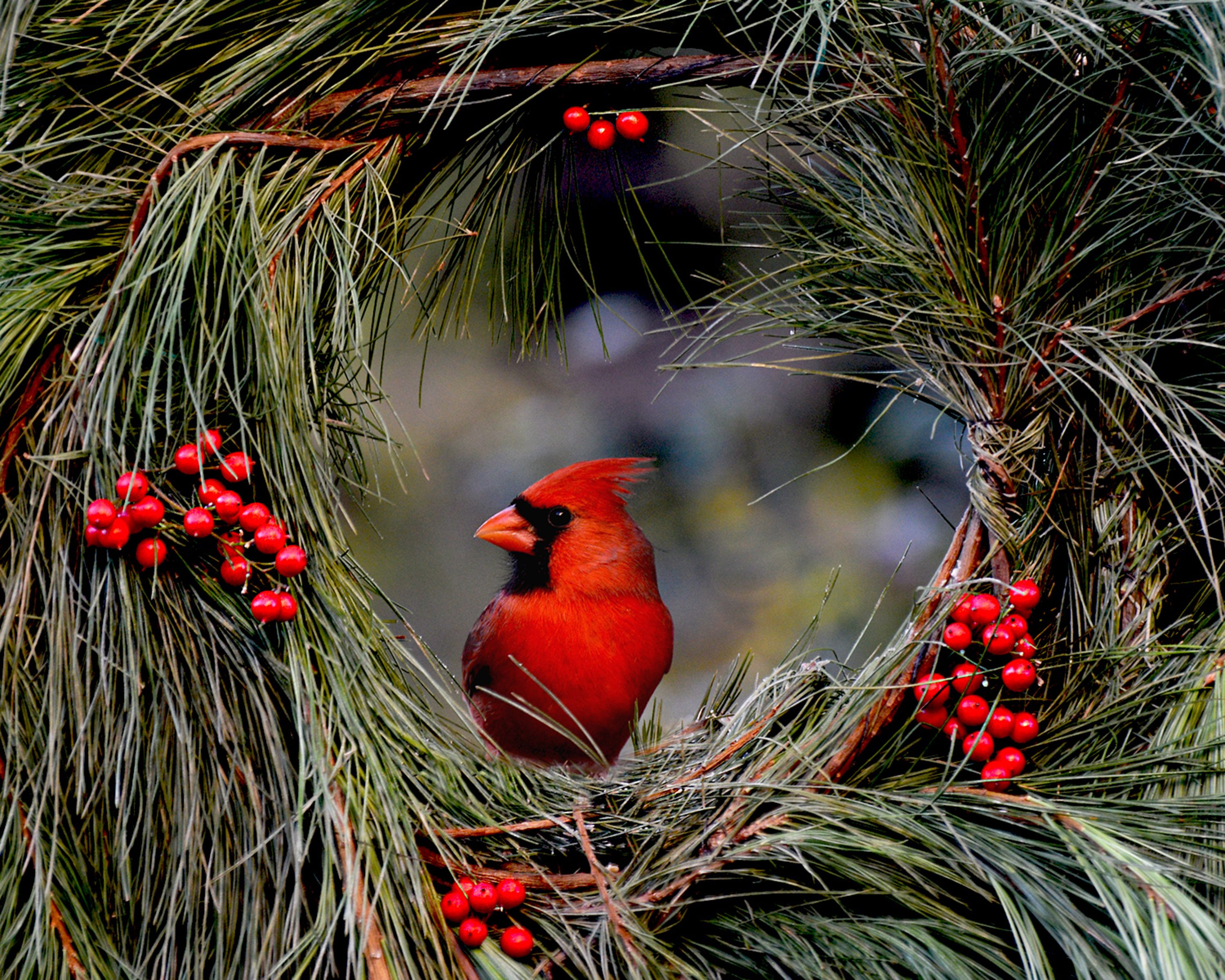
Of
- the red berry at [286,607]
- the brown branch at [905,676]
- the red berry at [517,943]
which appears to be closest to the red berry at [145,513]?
the red berry at [286,607]

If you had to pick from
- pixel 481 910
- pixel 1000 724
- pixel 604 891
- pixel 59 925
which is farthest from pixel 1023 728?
pixel 59 925

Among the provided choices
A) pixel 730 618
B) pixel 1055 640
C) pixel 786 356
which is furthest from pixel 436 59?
pixel 1055 640

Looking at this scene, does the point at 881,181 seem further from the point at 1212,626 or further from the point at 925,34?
the point at 1212,626

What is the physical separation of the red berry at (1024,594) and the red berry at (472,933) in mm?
501

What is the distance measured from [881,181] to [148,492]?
0.66 meters

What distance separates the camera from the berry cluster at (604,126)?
0.91 metres

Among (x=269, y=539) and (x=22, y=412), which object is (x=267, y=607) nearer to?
(x=269, y=539)

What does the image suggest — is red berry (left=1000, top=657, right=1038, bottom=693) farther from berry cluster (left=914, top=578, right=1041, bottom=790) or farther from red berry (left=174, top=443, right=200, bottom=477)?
red berry (left=174, top=443, right=200, bottom=477)

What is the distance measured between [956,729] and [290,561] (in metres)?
0.56

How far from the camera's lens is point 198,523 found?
2.45 ft

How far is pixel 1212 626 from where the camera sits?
2.50ft

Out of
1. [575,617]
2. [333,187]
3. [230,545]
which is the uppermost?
[333,187]

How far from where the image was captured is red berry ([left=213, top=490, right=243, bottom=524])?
0.76m

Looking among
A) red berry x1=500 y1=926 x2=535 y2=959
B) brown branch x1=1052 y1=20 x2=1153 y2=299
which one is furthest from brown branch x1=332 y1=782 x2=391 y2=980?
brown branch x1=1052 y1=20 x2=1153 y2=299
